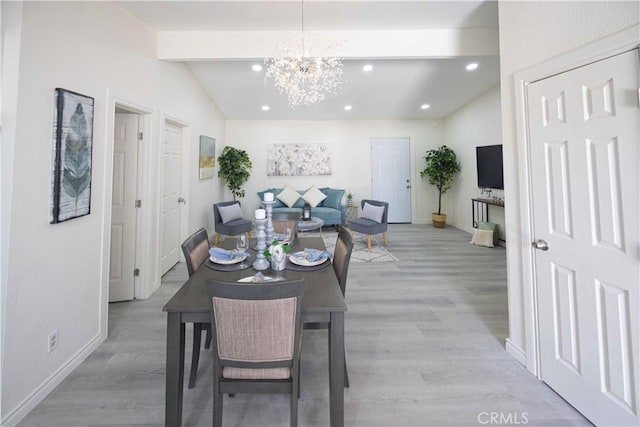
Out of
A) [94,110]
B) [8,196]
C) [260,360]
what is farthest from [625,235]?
[94,110]

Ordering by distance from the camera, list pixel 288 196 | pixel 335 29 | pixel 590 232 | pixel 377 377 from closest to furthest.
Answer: pixel 590 232, pixel 377 377, pixel 335 29, pixel 288 196

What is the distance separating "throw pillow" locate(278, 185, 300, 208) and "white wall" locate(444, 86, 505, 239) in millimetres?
3916

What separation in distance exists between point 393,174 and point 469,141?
191 centimetres

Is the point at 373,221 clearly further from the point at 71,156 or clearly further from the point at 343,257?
the point at 71,156

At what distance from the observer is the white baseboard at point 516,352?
1.82 metres

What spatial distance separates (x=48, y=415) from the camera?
4.75ft

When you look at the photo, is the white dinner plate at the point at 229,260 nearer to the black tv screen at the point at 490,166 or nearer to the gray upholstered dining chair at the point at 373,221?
the gray upholstered dining chair at the point at 373,221

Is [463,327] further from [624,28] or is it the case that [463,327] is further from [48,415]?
[48,415]

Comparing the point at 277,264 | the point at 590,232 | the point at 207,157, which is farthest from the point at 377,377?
the point at 207,157

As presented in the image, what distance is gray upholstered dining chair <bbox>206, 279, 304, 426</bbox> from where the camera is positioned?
1.08 meters

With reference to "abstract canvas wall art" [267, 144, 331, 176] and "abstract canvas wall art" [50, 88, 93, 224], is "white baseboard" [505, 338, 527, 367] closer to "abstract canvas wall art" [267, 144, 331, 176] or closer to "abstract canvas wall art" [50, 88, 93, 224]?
"abstract canvas wall art" [50, 88, 93, 224]

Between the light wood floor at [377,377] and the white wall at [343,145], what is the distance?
439 centimetres

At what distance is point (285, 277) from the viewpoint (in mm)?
1520

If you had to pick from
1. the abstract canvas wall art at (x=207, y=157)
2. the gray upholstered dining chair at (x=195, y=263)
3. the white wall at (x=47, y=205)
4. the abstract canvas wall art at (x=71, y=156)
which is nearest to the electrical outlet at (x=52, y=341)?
the white wall at (x=47, y=205)
